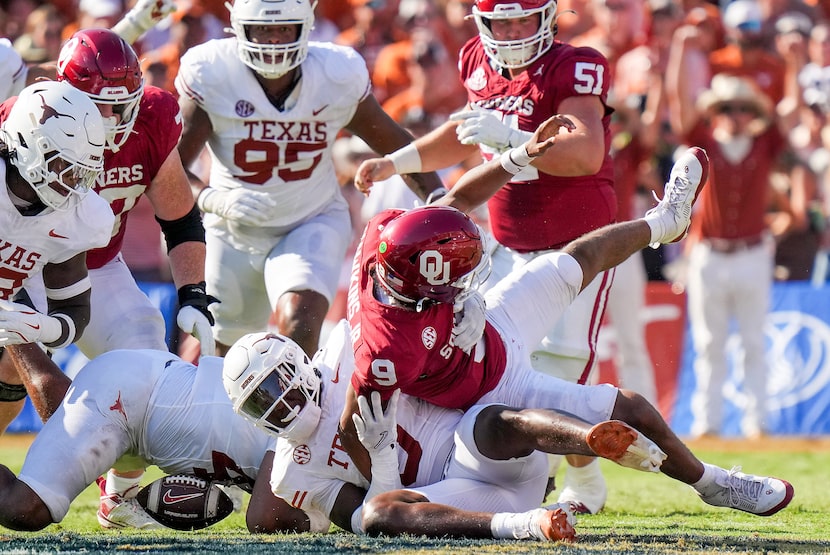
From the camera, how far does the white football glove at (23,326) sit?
15.5 feet

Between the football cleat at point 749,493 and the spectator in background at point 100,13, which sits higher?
the football cleat at point 749,493

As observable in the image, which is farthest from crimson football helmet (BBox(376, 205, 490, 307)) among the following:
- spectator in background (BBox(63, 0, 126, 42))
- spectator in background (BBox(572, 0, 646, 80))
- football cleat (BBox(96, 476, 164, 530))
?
spectator in background (BBox(63, 0, 126, 42))

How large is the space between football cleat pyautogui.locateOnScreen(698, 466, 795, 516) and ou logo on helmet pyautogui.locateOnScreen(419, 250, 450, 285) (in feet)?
4.24

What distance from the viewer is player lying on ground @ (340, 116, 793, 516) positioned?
4.42 meters

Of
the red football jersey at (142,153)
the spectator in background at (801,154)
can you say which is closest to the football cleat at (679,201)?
the red football jersey at (142,153)

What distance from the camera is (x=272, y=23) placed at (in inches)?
235

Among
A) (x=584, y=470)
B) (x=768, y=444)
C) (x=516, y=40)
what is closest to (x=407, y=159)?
(x=516, y=40)

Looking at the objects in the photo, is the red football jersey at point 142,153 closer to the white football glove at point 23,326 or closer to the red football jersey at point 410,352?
the white football glove at point 23,326

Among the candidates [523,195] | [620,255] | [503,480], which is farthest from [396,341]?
[523,195]

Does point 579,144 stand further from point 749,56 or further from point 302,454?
point 749,56

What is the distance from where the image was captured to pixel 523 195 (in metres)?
5.86

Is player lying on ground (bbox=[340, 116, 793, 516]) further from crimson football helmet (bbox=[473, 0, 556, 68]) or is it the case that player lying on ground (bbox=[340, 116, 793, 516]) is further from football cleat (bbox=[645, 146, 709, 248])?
crimson football helmet (bbox=[473, 0, 556, 68])

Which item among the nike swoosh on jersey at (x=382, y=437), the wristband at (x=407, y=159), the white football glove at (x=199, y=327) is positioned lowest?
the white football glove at (x=199, y=327)

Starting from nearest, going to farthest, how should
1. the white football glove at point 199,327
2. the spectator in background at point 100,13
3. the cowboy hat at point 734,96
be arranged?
the white football glove at point 199,327
the cowboy hat at point 734,96
the spectator in background at point 100,13
